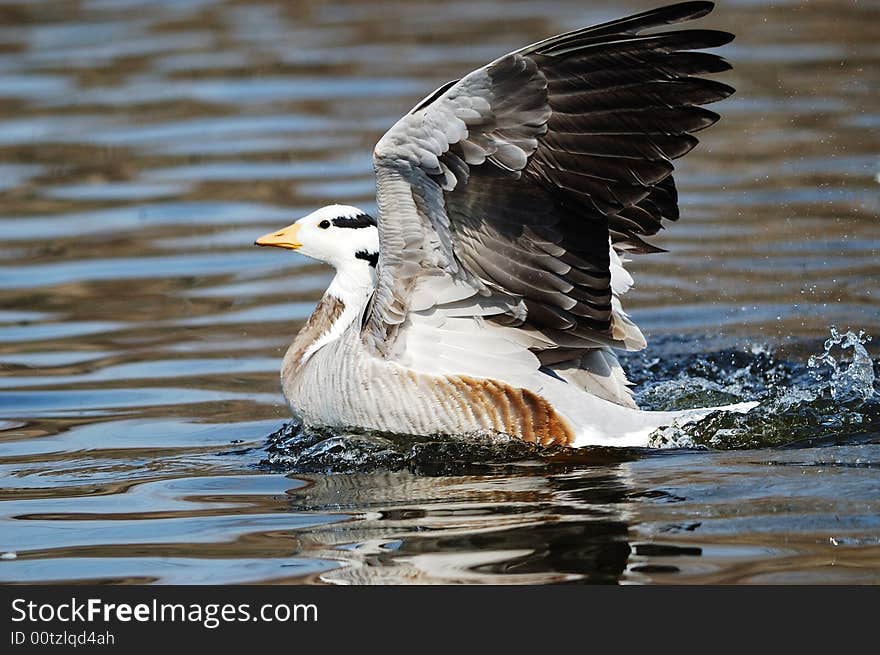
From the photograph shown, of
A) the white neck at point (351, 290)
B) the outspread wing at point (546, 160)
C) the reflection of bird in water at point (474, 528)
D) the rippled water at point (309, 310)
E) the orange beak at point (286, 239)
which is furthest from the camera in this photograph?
the orange beak at point (286, 239)

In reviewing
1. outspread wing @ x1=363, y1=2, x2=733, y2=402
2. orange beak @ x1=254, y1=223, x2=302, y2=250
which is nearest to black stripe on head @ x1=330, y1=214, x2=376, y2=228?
orange beak @ x1=254, y1=223, x2=302, y2=250

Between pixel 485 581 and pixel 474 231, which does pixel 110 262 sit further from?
pixel 485 581

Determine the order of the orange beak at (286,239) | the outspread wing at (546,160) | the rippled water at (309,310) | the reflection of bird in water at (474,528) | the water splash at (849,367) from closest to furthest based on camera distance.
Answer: the reflection of bird in water at (474,528)
the rippled water at (309,310)
the outspread wing at (546,160)
the water splash at (849,367)
the orange beak at (286,239)

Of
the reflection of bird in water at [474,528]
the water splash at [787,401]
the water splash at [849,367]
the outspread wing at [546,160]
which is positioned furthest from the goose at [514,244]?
the water splash at [849,367]

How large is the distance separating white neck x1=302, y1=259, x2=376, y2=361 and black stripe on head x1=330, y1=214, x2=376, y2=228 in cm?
23

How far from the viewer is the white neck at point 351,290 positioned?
9.09 metres

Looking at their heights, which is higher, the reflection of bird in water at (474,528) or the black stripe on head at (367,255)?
the black stripe on head at (367,255)

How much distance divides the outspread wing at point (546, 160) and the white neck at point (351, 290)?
1.18 metres

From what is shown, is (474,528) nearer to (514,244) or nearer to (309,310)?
(514,244)

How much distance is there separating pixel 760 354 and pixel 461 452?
9.21ft

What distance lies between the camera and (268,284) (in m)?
12.6

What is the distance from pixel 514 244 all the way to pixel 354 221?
5.98ft

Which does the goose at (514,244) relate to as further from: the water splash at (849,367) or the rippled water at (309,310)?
the water splash at (849,367)

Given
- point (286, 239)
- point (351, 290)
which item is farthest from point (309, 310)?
point (351, 290)
